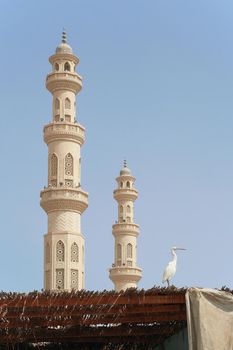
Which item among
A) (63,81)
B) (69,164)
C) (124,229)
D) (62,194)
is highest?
(63,81)

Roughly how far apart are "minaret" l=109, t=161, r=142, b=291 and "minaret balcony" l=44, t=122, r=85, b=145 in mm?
10961

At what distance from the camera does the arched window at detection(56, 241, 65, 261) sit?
98.0 feet

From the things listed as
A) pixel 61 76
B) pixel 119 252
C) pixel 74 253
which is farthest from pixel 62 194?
pixel 119 252

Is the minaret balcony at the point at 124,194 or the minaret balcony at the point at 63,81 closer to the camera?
the minaret balcony at the point at 63,81

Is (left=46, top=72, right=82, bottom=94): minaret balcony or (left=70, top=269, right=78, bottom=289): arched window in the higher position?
(left=46, top=72, right=82, bottom=94): minaret balcony

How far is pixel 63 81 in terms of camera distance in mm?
31484

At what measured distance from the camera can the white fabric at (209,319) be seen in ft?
34.6

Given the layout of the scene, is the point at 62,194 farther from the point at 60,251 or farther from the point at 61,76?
the point at 61,76

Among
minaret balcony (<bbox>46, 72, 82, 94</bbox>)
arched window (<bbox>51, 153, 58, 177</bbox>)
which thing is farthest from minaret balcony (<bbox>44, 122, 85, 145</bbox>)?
minaret balcony (<bbox>46, 72, 82, 94</bbox>)

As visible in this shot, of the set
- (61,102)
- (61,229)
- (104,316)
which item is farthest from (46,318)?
(61,102)

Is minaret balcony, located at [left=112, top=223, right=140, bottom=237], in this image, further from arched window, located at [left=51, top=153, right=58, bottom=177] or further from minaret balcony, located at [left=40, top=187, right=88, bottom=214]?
minaret balcony, located at [left=40, top=187, right=88, bottom=214]

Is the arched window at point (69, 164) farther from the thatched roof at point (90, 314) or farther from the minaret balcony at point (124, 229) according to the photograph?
the thatched roof at point (90, 314)

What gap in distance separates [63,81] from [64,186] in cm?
435

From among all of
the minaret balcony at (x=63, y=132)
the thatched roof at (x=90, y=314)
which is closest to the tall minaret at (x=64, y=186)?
the minaret balcony at (x=63, y=132)
